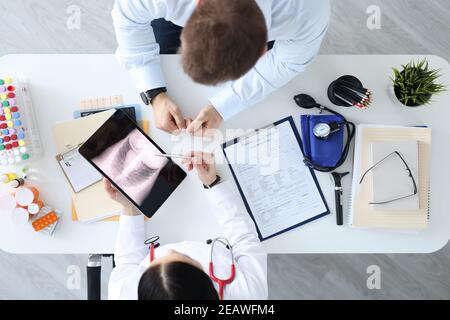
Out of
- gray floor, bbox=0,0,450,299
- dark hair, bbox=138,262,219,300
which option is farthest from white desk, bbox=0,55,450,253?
gray floor, bbox=0,0,450,299

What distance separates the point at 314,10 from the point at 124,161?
0.60 m

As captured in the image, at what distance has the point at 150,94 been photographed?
96 cm

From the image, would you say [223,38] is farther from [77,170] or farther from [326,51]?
[326,51]

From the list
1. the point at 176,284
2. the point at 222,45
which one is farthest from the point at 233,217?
the point at 222,45

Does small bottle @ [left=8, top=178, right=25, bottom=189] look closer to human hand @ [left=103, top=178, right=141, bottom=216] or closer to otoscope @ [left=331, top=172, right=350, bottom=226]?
human hand @ [left=103, top=178, right=141, bottom=216]

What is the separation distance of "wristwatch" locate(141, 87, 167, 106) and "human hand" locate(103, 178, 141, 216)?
0.24 m

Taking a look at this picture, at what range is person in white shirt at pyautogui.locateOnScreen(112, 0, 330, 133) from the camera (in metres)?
0.60

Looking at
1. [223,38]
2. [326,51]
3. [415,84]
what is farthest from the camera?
[326,51]

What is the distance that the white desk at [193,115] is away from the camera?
0.99 m

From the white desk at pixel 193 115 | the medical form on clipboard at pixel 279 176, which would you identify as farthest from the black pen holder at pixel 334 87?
the medical form on clipboard at pixel 279 176

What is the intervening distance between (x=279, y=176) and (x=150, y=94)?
0.41 metres

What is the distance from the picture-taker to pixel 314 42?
35.1 inches
